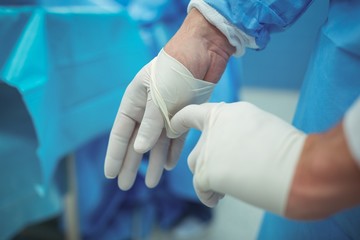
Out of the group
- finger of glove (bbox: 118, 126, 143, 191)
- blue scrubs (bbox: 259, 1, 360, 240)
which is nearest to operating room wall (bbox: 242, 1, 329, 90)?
blue scrubs (bbox: 259, 1, 360, 240)

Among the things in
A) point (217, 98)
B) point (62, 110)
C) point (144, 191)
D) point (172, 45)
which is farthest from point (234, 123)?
point (144, 191)

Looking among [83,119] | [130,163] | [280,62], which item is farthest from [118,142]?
[280,62]

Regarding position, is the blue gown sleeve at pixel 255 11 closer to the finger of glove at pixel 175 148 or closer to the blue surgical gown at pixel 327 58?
the blue surgical gown at pixel 327 58

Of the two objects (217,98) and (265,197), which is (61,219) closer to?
Result: (217,98)

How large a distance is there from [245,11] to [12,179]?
0.68 m

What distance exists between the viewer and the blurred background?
653mm

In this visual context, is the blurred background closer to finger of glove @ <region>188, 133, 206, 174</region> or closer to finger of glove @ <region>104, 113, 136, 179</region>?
finger of glove @ <region>104, 113, 136, 179</region>

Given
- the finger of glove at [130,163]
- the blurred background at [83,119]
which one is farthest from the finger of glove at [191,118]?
the blurred background at [83,119]

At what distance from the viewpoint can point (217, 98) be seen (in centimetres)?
100

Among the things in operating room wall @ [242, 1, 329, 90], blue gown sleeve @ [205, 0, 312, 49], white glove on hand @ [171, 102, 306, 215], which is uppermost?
blue gown sleeve @ [205, 0, 312, 49]

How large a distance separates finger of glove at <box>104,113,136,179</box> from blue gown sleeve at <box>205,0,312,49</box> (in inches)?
9.0

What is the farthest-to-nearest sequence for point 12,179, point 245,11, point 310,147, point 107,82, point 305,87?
1. point 107,82
2. point 12,179
3. point 305,87
4. point 245,11
5. point 310,147

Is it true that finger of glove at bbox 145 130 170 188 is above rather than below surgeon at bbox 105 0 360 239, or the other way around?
below

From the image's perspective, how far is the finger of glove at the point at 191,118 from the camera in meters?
0.40
